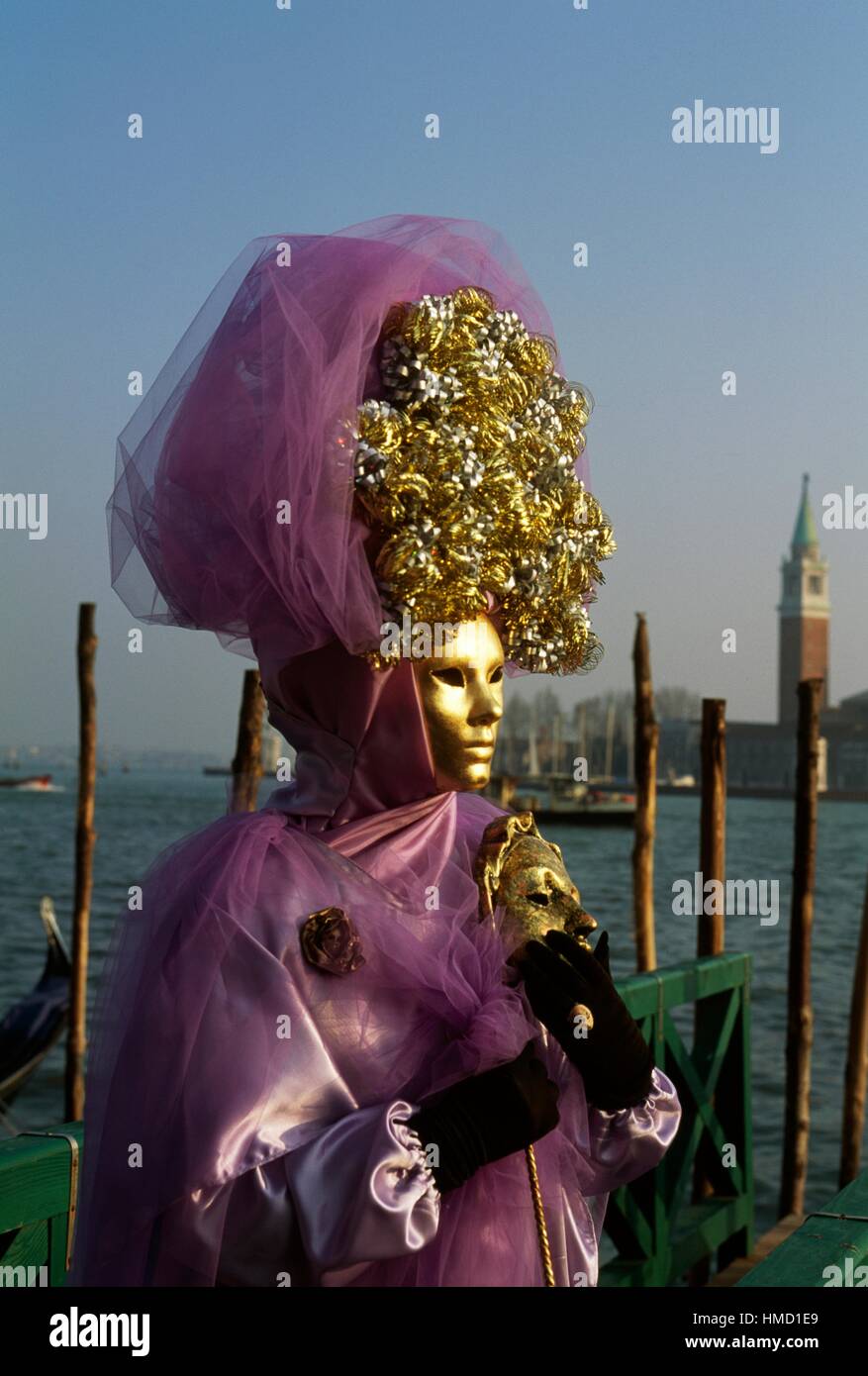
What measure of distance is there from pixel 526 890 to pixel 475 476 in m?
0.53

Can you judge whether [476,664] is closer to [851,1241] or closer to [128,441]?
[128,441]

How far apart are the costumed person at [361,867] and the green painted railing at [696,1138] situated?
1.76 metres

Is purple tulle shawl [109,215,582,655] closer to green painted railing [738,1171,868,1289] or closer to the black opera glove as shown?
the black opera glove

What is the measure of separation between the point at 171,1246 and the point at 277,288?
1118 mm

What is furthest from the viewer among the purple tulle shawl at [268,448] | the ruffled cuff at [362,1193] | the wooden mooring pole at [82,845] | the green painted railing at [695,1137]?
the wooden mooring pole at [82,845]

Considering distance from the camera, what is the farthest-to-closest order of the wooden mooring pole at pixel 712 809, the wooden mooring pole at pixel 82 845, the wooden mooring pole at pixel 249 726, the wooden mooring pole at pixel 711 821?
the wooden mooring pole at pixel 82 845
the wooden mooring pole at pixel 249 726
the wooden mooring pole at pixel 712 809
the wooden mooring pole at pixel 711 821

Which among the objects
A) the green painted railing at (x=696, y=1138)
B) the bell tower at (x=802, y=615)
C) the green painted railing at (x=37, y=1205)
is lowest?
the green painted railing at (x=696, y=1138)

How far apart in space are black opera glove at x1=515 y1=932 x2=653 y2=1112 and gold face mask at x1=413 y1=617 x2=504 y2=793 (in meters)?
0.24

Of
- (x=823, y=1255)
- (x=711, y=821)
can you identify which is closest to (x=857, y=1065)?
(x=711, y=821)

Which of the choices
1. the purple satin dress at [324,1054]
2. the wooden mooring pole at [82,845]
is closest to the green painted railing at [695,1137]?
the purple satin dress at [324,1054]

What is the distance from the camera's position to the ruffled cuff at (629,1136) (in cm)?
183

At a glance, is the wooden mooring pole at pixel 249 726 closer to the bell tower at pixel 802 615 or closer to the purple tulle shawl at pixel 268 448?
the purple tulle shawl at pixel 268 448

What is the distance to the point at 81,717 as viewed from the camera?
10.5 meters

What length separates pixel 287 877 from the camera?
1.70m
